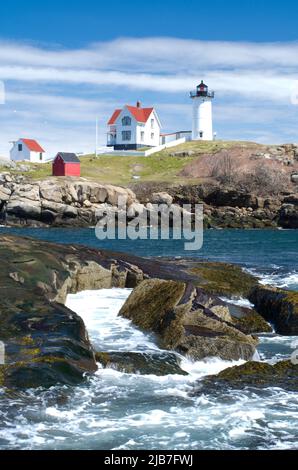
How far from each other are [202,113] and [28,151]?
3492 cm

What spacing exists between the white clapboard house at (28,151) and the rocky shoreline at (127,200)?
89.7ft

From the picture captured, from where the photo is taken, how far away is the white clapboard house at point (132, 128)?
4564 inches

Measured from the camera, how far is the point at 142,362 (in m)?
16.7

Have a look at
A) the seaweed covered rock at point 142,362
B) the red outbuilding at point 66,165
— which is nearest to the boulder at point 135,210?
the red outbuilding at point 66,165

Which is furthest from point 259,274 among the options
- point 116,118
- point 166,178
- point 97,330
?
point 116,118

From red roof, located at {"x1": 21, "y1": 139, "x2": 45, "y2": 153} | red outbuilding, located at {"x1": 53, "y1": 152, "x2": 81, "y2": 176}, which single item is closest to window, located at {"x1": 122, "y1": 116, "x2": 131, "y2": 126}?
red roof, located at {"x1": 21, "y1": 139, "x2": 45, "y2": 153}

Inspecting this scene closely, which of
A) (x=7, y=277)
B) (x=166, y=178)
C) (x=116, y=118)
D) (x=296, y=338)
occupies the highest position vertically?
(x=116, y=118)

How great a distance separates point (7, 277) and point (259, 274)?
17161 millimetres

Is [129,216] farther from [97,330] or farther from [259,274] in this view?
[97,330]

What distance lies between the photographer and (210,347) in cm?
1755

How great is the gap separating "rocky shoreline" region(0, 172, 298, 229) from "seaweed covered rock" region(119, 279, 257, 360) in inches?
2275

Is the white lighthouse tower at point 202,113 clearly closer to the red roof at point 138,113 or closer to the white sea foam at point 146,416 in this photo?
the red roof at point 138,113

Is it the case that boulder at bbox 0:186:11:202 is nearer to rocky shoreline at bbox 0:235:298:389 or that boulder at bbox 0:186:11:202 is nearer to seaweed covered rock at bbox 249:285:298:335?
rocky shoreline at bbox 0:235:298:389

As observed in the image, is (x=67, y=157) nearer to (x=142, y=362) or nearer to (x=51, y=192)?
(x=51, y=192)
